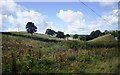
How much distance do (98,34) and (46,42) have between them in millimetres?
4834

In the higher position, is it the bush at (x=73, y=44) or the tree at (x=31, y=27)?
the tree at (x=31, y=27)

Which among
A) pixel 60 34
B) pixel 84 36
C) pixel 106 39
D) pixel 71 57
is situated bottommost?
pixel 71 57

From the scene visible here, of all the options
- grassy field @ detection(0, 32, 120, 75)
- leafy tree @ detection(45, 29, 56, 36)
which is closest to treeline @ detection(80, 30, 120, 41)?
grassy field @ detection(0, 32, 120, 75)

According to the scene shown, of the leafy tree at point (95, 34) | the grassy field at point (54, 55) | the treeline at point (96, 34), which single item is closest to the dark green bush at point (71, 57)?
the grassy field at point (54, 55)

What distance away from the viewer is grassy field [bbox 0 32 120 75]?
1307cm

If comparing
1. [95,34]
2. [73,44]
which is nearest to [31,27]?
[73,44]

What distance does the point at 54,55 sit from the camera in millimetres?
14938

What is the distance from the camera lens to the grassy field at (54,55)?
1307 centimetres

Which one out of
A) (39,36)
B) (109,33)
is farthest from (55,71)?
(109,33)

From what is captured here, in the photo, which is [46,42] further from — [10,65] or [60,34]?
[10,65]

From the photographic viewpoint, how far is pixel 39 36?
17703mm

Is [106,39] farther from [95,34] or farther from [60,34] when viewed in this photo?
[60,34]

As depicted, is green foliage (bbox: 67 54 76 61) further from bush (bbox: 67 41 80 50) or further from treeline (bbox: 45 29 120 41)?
treeline (bbox: 45 29 120 41)

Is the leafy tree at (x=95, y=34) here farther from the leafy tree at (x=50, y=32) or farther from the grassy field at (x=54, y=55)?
the leafy tree at (x=50, y=32)
